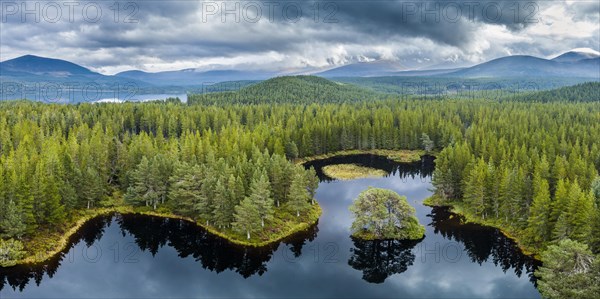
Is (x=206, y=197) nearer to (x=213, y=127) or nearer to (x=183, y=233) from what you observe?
(x=183, y=233)

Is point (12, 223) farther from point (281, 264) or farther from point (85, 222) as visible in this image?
point (281, 264)

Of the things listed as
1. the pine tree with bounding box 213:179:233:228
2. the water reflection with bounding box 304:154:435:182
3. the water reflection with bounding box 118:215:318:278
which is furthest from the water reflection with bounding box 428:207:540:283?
the water reflection with bounding box 304:154:435:182

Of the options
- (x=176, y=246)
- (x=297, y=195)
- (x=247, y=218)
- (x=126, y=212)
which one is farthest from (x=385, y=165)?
(x=176, y=246)

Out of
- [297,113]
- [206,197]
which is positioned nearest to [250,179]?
[206,197]

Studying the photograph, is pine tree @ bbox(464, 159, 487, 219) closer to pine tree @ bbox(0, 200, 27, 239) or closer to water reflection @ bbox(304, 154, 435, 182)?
water reflection @ bbox(304, 154, 435, 182)

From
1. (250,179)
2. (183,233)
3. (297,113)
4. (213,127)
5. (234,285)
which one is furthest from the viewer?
(297,113)

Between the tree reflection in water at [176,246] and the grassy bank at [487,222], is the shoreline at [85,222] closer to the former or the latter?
the tree reflection in water at [176,246]
